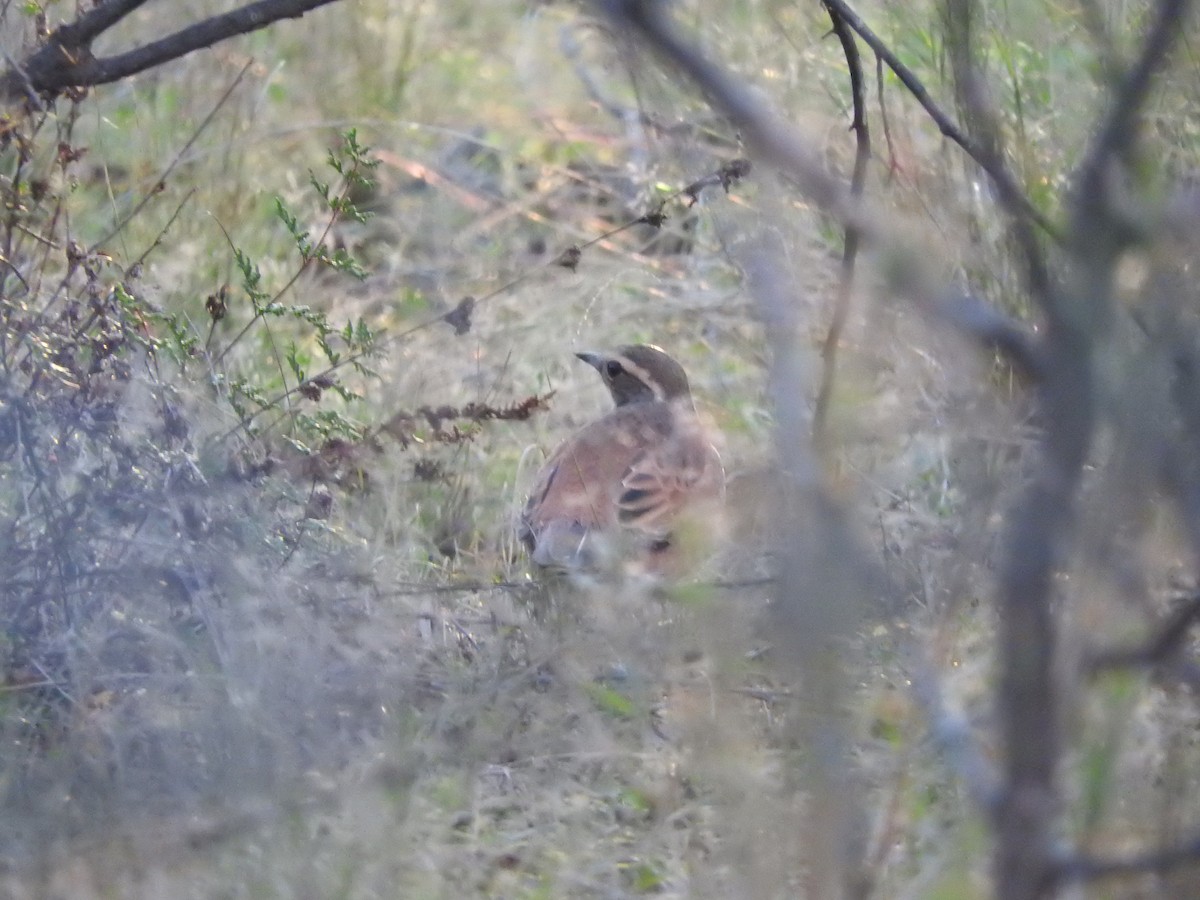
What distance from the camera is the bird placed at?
4809 mm

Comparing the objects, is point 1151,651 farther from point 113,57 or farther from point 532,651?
point 113,57

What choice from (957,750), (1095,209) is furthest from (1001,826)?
(1095,209)

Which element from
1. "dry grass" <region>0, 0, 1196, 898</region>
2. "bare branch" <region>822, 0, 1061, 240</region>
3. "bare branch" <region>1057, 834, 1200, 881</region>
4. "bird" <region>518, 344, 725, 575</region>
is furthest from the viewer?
"bird" <region>518, 344, 725, 575</region>

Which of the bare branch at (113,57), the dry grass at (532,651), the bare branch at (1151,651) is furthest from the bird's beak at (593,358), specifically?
the bare branch at (1151,651)

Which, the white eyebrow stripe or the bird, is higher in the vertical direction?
the white eyebrow stripe

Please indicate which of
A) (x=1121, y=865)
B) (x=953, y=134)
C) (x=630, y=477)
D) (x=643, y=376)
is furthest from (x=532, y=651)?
(x=643, y=376)

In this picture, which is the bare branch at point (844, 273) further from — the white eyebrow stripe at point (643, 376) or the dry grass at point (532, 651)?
the white eyebrow stripe at point (643, 376)

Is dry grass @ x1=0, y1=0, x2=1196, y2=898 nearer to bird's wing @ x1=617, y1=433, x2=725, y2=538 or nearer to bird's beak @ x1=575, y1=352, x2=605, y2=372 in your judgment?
bird's wing @ x1=617, y1=433, x2=725, y2=538

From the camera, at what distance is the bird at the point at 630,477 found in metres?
4.81

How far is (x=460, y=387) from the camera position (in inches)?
235

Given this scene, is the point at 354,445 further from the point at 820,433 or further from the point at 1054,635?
the point at 1054,635

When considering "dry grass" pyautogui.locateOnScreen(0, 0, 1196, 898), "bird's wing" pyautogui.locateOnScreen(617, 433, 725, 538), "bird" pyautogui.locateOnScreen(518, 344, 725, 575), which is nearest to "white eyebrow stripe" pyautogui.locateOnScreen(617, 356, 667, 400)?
"bird" pyautogui.locateOnScreen(518, 344, 725, 575)

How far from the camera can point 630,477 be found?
17.7 feet

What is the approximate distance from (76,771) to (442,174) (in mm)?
5067
